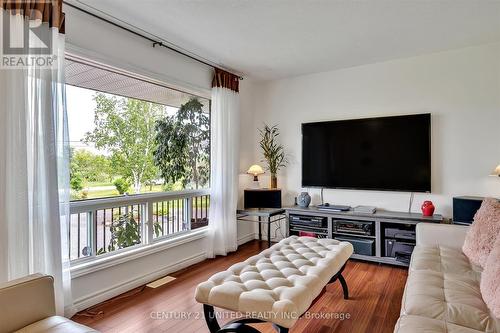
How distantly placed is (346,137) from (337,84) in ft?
2.47

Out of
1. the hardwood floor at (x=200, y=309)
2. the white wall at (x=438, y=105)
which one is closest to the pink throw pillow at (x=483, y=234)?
the hardwood floor at (x=200, y=309)

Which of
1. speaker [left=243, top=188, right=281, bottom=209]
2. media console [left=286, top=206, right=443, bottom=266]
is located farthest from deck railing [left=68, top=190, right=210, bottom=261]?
media console [left=286, top=206, right=443, bottom=266]

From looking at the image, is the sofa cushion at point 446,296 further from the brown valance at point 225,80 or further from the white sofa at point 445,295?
the brown valance at point 225,80

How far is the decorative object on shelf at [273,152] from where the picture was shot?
4277mm

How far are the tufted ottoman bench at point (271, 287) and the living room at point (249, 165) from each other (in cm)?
1

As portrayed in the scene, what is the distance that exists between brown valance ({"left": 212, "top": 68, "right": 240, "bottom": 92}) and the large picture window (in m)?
0.28

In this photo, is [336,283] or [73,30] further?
[336,283]

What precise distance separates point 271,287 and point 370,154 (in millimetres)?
2570

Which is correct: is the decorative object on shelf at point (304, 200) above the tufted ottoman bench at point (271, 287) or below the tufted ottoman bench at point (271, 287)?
above

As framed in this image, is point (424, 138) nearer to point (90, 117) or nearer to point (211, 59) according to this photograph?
point (211, 59)

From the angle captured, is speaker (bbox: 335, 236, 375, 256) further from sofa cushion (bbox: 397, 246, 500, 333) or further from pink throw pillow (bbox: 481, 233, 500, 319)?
pink throw pillow (bbox: 481, 233, 500, 319)

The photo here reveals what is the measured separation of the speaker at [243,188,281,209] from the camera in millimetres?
4055

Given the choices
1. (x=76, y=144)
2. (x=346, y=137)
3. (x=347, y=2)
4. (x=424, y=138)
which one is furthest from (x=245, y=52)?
(x=424, y=138)

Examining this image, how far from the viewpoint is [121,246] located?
279 centimetres
